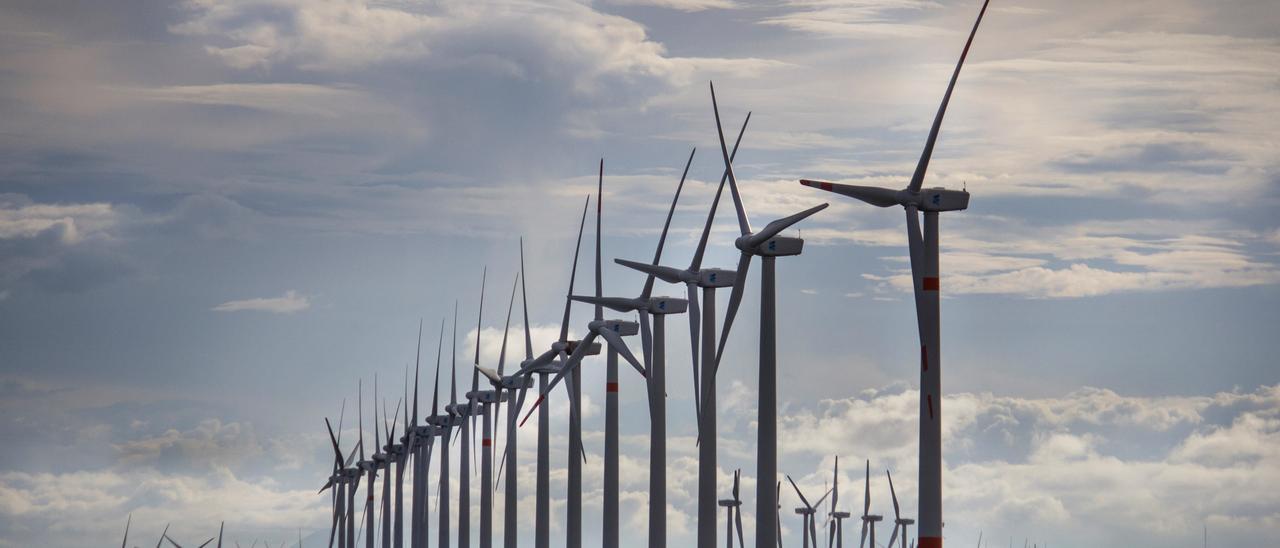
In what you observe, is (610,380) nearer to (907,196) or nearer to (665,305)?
(665,305)

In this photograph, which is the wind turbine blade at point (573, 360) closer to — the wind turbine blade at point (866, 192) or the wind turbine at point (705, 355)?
the wind turbine at point (705, 355)

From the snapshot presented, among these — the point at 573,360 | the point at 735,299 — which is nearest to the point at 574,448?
the point at 573,360

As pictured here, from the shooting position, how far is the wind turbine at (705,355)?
8344cm

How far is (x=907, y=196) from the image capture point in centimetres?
6712

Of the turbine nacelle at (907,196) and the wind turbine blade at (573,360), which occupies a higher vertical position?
the turbine nacelle at (907,196)

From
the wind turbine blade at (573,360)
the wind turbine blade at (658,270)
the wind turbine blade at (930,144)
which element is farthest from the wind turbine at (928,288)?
the wind turbine blade at (573,360)

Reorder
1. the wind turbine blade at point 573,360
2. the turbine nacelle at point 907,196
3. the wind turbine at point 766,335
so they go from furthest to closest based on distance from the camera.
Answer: the wind turbine blade at point 573,360, the wind turbine at point 766,335, the turbine nacelle at point 907,196

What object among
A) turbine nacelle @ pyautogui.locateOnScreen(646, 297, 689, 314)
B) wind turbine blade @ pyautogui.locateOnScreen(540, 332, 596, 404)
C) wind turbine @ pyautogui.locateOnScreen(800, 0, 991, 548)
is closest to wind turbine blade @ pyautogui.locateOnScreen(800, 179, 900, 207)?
wind turbine @ pyautogui.locateOnScreen(800, 0, 991, 548)

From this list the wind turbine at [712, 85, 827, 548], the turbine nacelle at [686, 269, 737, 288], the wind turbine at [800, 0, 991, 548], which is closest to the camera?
the wind turbine at [800, 0, 991, 548]

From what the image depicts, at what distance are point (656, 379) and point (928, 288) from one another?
31372 millimetres

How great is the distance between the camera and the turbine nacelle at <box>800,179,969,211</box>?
66188 millimetres

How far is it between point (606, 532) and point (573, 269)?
2386 centimetres

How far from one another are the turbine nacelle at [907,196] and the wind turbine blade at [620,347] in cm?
2889

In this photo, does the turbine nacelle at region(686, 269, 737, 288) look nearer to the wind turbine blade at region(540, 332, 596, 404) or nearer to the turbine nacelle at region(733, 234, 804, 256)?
the turbine nacelle at region(733, 234, 804, 256)
